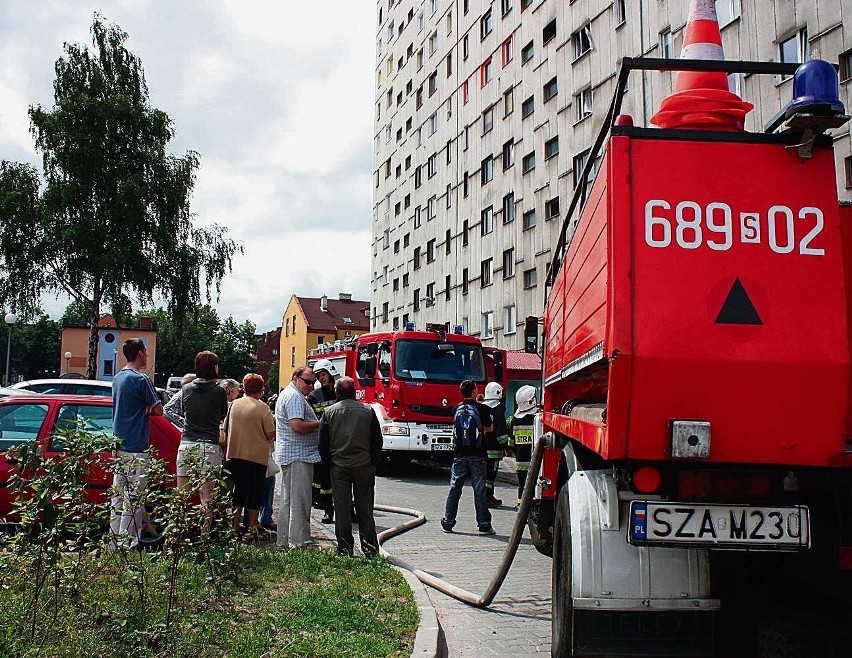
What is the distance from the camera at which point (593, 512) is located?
11.9ft

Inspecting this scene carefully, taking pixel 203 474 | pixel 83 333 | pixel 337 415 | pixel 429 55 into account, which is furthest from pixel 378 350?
pixel 83 333

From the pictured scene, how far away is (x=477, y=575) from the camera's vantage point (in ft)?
24.8

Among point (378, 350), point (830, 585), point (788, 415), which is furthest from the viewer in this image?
point (378, 350)

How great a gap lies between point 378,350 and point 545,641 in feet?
37.3

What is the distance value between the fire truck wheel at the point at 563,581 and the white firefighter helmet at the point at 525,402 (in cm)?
597

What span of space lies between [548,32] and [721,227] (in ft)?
102

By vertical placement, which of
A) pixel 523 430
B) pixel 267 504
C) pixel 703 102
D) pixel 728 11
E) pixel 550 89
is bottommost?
pixel 267 504

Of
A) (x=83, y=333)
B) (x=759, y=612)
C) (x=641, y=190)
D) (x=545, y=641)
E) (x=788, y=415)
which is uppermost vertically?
(x=83, y=333)

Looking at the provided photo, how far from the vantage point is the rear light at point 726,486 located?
339 cm

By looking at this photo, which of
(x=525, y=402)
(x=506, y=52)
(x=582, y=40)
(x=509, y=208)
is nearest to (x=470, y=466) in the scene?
(x=525, y=402)

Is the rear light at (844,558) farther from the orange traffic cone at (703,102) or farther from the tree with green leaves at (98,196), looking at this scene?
the tree with green leaves at (98,196)

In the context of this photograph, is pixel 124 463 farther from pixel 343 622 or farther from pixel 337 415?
pixel 337 415

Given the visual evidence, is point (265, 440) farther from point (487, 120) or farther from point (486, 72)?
point (486, 72)

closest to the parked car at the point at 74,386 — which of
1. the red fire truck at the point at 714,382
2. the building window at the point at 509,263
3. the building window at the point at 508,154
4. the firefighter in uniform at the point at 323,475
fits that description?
the firefighter in uniform at the point at 323,475
